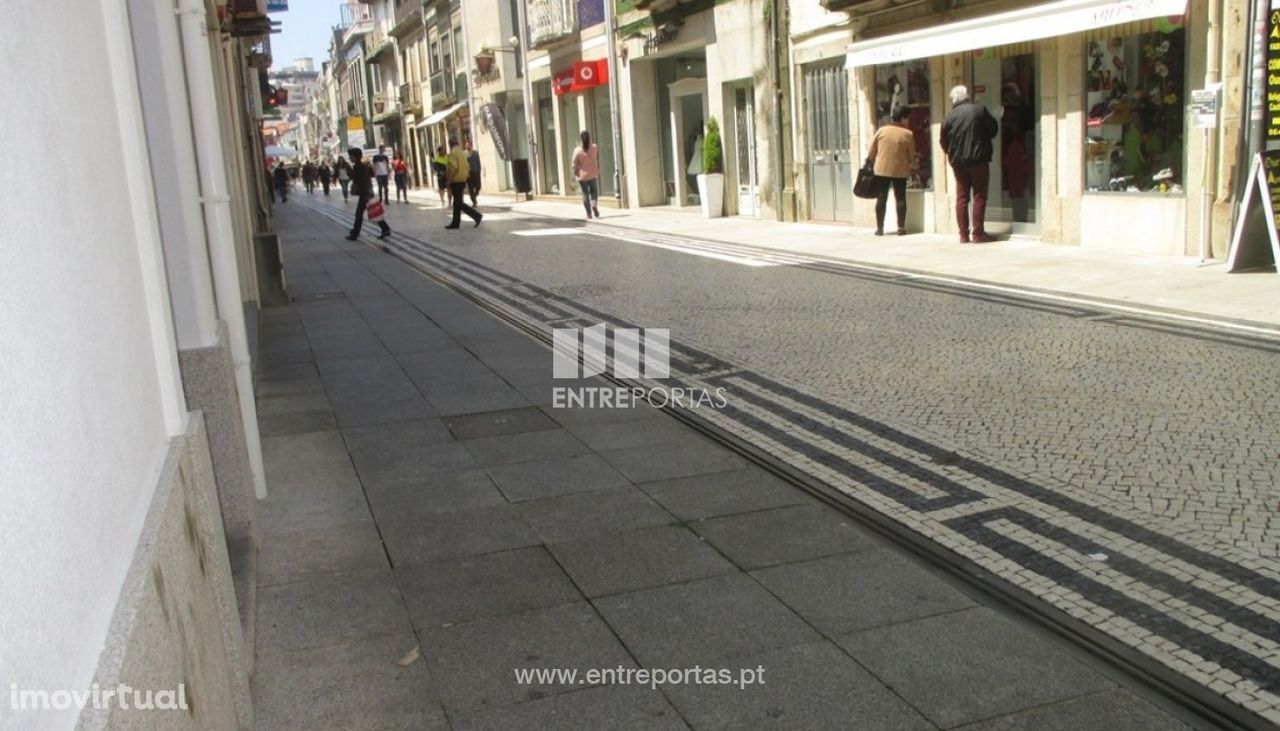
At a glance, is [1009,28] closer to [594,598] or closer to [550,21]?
[594,598]

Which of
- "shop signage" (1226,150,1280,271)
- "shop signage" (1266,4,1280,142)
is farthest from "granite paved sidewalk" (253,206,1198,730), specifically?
"shop signage" (1266,4,1280,142)

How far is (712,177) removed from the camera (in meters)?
20.6

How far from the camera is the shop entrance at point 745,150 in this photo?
2006cm

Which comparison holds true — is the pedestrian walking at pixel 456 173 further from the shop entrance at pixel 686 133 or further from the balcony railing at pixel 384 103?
the balcony railing at pixel 384 103

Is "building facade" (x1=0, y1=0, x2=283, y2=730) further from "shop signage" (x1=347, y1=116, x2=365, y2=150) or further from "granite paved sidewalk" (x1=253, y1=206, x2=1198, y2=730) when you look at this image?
"shop signage" (x1=347, y1=116, x2=365, y2=150)

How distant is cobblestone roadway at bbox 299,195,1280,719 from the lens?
385cm

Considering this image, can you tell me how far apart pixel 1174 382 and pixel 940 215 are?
8.66 metres

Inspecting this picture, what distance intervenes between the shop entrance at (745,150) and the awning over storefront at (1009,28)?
4.67 meters

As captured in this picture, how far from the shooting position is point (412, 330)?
1009 cm

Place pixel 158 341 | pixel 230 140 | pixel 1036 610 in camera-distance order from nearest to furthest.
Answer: pixel 158 341
pixel 1036 610
pixel 230 140

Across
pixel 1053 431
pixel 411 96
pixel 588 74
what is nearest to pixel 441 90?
pixel 411 96

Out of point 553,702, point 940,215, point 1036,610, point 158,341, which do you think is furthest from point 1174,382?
point 940,215

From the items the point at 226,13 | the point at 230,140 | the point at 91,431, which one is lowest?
the point at 91,431

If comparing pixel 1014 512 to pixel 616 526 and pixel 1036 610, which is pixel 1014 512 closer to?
pixel 1036 610
